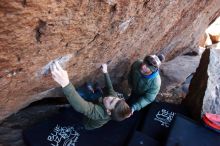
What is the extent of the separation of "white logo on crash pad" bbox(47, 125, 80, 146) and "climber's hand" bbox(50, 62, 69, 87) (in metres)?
1.64

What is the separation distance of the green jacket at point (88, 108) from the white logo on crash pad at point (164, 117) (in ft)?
4.20

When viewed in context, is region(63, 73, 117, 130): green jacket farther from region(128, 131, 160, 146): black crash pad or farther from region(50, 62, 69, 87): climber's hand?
region(128, 131, 160, 146): black crash pad

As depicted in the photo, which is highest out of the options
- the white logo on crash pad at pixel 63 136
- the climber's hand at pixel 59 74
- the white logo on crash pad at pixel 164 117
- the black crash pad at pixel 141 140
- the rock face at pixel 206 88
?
the climber's hand at pixel 59 74

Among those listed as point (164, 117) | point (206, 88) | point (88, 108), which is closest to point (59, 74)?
point (88, 108)

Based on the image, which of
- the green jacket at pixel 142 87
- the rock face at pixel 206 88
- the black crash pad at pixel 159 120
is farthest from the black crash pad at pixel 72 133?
the rock face at pixel 206 88

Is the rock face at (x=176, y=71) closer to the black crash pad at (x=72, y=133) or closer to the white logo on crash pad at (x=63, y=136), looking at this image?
the black crash pad at (x=72, y=133)

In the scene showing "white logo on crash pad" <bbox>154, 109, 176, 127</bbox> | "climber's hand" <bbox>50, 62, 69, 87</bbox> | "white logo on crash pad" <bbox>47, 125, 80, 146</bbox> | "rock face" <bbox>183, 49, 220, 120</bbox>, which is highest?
"climber's hand" <bbox>50, 62, 69, 87</bbox>

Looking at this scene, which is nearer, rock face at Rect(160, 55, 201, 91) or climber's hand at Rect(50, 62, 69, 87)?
climber's hand at Rect(50, 62, 69, 87)

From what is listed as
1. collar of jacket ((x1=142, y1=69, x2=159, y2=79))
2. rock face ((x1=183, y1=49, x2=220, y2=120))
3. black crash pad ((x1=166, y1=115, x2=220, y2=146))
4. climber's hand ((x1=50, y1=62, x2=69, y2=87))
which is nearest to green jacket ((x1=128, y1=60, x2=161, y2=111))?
collar of jacket ((x1=142, y1=69, x2=159, y2=79))

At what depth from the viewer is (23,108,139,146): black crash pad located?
5733 mm

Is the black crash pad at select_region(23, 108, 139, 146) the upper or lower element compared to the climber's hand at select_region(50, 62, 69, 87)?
lower

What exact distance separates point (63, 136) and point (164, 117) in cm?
207

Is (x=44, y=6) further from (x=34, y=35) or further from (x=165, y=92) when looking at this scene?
(x=165, y=92)

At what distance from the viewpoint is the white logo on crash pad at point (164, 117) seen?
6.34m
